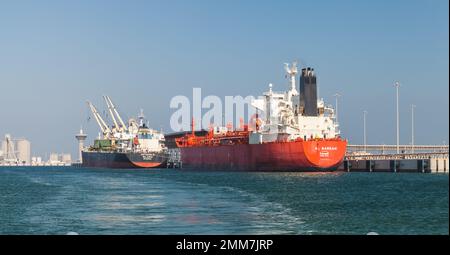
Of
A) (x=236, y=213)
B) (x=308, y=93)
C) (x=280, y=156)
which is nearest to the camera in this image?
(x=236, y=213)

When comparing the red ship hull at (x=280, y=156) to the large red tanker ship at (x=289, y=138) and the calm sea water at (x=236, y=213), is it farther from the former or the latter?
the calm sea water at (x=236, y=213)

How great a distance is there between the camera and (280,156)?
6531 cm

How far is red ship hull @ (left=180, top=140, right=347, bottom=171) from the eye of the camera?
203 feet

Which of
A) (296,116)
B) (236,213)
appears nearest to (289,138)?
(296,116)

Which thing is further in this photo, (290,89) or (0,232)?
(290,89)

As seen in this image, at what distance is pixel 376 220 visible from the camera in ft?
79.8

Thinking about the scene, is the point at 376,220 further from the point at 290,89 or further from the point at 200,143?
the point at 200,143

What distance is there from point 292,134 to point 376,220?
44367 millimetres

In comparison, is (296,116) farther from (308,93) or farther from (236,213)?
(236,213)

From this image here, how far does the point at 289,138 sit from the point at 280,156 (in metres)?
4.04

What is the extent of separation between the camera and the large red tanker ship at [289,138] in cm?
6253

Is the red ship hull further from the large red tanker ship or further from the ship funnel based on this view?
the ship funnel

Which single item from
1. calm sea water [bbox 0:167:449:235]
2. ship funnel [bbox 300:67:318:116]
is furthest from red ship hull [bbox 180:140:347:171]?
calm sea water [bbox 0:167:449:235]
